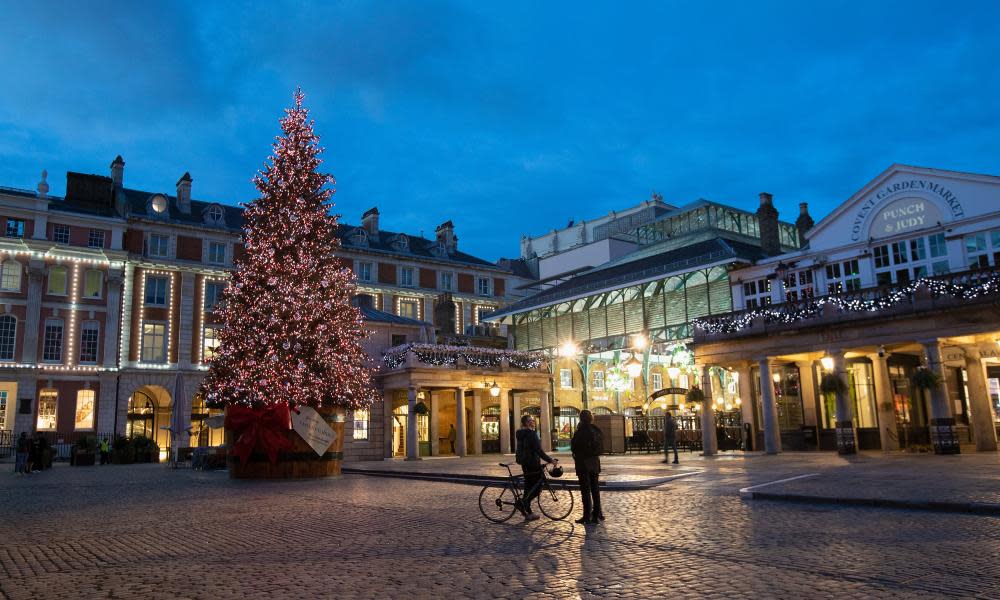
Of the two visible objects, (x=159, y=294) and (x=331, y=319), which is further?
(x=159, y=294)

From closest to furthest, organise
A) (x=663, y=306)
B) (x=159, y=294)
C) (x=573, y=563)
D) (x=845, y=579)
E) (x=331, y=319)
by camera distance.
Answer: (x=845, y=579), (x=573, y=563), (x=331, y=319), (x=663, y=306), (x=159, y=294)

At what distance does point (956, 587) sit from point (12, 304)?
5170 cm

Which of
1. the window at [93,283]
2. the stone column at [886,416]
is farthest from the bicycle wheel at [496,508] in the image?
the window at [93,283]

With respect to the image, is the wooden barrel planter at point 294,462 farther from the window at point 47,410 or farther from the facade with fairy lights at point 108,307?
the window at point 47,410

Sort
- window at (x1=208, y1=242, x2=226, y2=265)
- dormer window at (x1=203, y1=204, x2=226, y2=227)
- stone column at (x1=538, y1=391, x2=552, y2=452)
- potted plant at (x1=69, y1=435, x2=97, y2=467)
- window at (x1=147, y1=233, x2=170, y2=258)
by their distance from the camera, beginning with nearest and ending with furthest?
potted plant at (x1=69, y1=435, x2=97, y2=467), stone column at (x1=538, y1=391, x2=552, y2=452), window at (x1=147, y1=233, x2=170, y2=258), window at (x1=208, y1=242, x2=226, y2=265), dormer window at (x1=203, y1=204, x2=226, y2=227)

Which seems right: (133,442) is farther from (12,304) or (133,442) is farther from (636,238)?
(636,238)

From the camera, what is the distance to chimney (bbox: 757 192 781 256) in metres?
35.7

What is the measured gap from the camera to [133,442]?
3859cm

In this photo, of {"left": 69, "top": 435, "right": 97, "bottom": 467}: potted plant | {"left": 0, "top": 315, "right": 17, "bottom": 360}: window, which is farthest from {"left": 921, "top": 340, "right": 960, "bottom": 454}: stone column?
{"left": 0, "top": 315, "right": 17, "bottom": 360}: window

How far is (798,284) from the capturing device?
104 feet

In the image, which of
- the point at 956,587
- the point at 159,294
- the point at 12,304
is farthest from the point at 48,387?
the point at 956,587

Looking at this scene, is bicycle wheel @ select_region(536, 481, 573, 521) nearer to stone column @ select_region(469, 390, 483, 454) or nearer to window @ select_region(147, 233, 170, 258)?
stone column @ select_region(469, 390, 483, 454)

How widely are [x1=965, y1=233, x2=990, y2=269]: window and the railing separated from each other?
226 inches

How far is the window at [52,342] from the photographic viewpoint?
45.5 m
